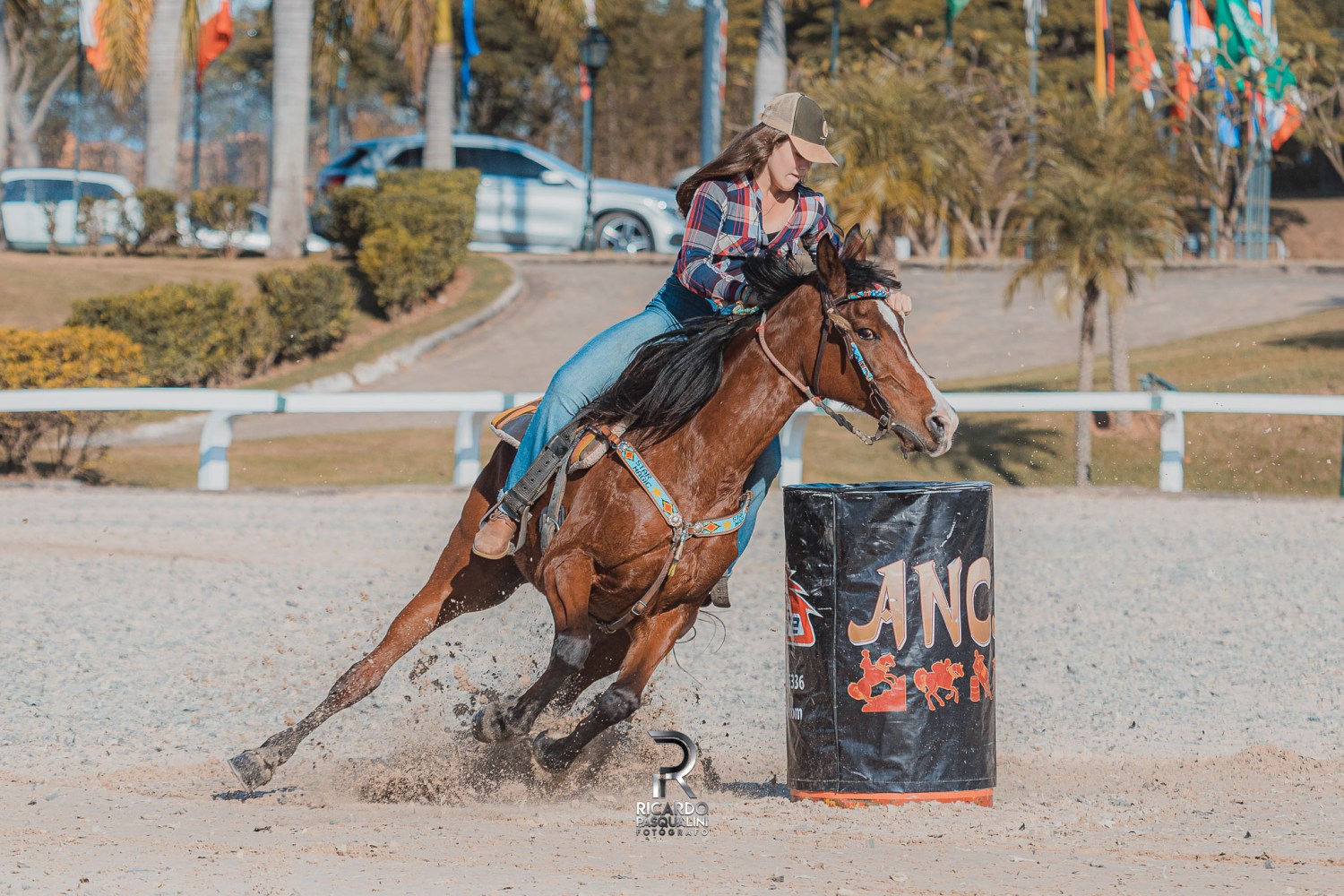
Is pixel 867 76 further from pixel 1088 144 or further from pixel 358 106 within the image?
pixel 358 106

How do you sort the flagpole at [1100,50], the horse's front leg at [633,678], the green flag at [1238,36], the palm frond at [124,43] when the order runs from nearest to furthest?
the horse's front leg at [633,678] < the palm frond at [124,43] < the green flag at [1238,36] < the flagpole at [1100,50]

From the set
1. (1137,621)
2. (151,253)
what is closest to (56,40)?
(151,253)

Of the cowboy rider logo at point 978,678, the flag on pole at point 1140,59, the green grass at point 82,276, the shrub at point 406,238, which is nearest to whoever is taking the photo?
the cowboy rider logo at point 978,678

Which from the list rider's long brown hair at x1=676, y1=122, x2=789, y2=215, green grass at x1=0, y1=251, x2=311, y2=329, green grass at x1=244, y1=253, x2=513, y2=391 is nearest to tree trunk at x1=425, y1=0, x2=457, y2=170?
green grass at x1=244, y1=253, x2=513, y2=391

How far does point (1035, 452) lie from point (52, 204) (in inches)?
673

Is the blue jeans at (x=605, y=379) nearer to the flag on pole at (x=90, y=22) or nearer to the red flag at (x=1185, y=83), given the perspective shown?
the flag on pole at (x=90, y=22)

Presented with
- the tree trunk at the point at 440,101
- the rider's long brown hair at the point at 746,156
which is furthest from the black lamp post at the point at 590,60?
the rider's long brown hair at the point at 746,156

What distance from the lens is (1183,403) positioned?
1446cm

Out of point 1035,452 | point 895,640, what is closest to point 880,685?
point 895,640

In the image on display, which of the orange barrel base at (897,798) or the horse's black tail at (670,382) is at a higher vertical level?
the horse's black tail at (670,382)

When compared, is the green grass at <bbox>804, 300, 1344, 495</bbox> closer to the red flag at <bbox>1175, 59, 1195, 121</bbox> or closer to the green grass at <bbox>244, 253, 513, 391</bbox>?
the green grass at <bbox>244, 253, 513, 391</bbox>

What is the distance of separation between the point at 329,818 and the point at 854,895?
206cm

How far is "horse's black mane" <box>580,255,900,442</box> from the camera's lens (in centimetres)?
538

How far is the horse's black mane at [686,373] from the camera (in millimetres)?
5375
